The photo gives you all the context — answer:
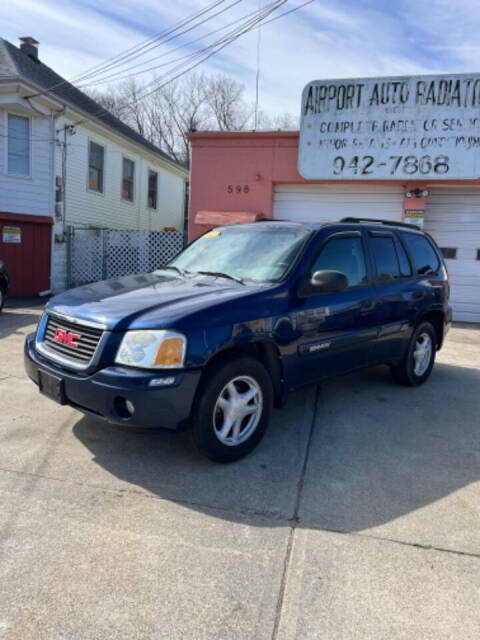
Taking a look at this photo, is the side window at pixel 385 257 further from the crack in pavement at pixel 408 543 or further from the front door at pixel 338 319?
the crack in pavement at pixel 408 543

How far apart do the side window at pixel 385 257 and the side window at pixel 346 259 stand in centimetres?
25

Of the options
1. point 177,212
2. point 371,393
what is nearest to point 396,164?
point 371,393

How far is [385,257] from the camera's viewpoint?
202 inches

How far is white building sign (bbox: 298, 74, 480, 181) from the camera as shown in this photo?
392 inches

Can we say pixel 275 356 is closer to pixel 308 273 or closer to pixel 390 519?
pixel 308 273

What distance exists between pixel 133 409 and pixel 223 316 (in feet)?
2.82

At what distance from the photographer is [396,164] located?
1033 centimetres

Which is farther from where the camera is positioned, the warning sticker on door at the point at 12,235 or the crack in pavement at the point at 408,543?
the warning sticker on door at the point at 12,235

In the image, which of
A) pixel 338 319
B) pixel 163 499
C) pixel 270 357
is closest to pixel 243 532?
pixel 163 499

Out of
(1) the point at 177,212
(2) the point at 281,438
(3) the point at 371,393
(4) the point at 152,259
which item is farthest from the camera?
(1) the point at 177,212

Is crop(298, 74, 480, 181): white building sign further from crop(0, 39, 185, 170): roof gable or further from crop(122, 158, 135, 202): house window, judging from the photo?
crop(122, 158, 135, 202): house window

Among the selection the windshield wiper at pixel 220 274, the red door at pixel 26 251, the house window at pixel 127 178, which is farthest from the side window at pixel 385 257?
the house window at pixel 127 178

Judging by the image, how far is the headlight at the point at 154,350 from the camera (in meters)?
3.14

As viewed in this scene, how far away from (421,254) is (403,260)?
0.50 metres
